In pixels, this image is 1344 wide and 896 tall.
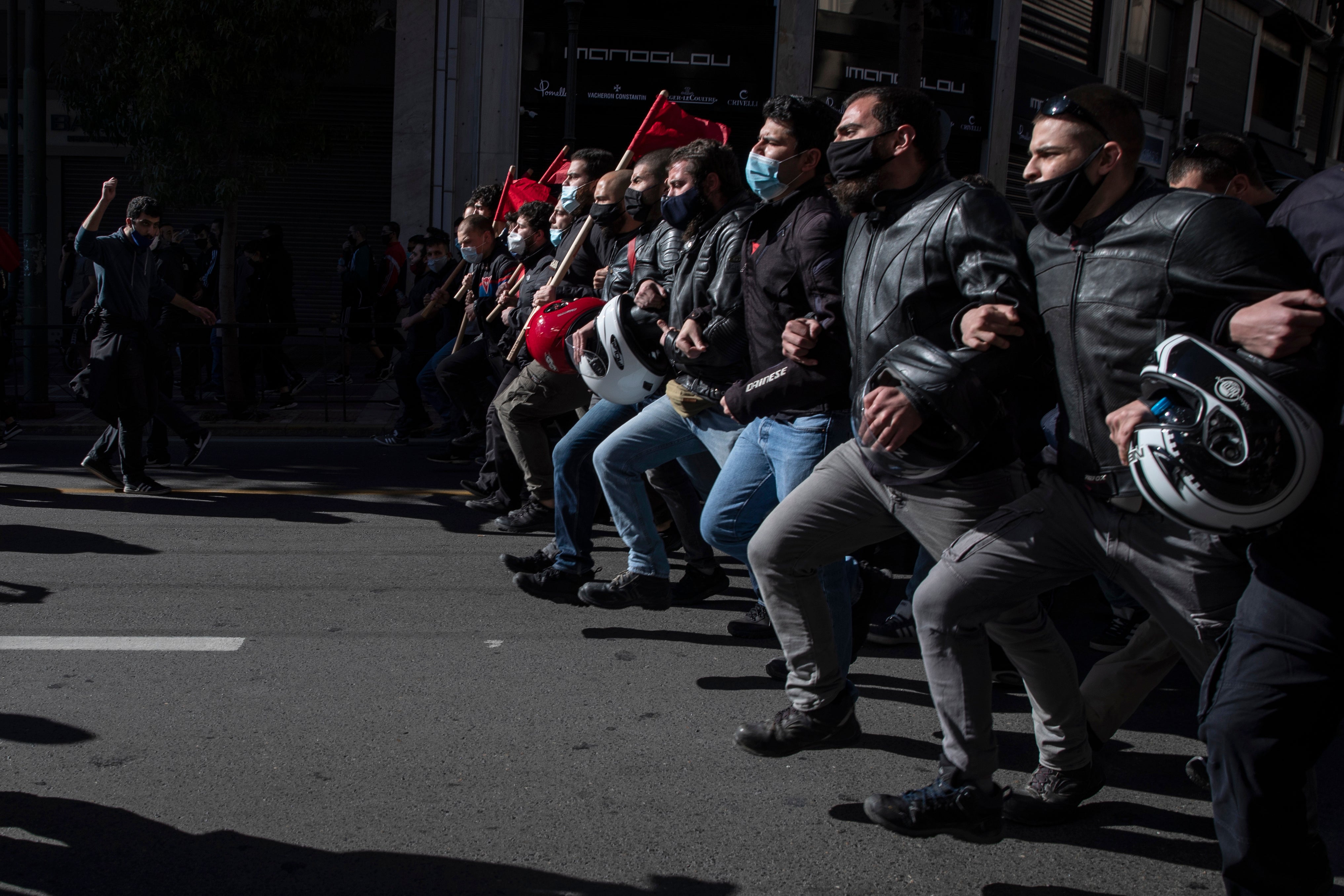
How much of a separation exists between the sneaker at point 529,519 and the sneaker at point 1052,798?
3.75 meters

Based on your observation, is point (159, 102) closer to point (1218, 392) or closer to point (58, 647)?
point (58, 647)

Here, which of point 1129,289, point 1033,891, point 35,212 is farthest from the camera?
point 35,212

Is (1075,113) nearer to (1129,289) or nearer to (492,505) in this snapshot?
(1129,289)

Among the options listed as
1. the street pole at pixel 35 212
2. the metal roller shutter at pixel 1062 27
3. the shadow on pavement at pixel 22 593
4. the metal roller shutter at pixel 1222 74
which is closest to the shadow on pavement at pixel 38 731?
the shadow on pavement at pixel 22 593

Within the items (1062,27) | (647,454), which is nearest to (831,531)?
(647,454)

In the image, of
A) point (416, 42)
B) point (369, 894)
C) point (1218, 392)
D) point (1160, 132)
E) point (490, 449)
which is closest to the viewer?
point (1218, 392)

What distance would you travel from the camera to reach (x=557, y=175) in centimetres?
835

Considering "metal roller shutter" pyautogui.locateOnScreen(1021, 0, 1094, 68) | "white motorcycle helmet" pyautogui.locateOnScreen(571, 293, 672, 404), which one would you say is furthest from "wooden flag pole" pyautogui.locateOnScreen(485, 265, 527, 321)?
"metal roller shutter" pyautogui.locateOnScreen(1021, 0, 1094, 68)

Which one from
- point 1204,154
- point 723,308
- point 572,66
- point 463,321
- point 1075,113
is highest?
point 572,66

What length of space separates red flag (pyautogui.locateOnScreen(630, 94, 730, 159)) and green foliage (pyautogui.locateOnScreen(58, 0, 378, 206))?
6075mm

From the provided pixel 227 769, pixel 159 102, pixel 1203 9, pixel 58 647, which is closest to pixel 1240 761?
pixel 227 769

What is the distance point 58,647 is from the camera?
15.6 feet

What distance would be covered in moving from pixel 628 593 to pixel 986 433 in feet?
7.40

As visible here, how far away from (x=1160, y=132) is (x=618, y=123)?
12.7 metres
